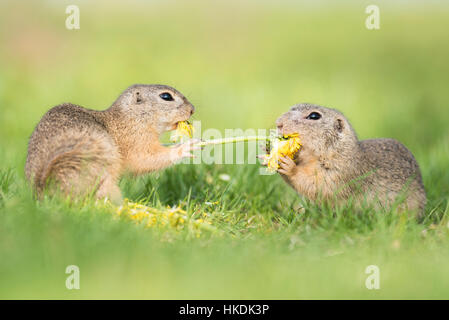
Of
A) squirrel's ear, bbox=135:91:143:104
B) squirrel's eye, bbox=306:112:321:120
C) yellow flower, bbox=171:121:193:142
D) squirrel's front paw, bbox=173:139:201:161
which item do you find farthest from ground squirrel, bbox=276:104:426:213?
squirrel's ear, bbox=135:91:143:104

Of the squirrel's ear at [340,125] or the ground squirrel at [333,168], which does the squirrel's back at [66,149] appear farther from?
the squirrel's ear at [340,125]

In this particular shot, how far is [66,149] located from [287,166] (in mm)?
2101

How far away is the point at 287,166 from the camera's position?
19.9 feet

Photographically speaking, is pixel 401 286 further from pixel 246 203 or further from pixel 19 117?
pixel 19 117

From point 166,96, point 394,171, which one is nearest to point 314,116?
point 394,171

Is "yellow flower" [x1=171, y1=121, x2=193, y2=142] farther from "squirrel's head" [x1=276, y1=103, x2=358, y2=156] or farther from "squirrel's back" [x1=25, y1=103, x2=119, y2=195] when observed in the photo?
"squirrel's head" [x1=276, y1=103, x2=358, y2=156]

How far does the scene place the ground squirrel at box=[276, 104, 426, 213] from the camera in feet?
20.0

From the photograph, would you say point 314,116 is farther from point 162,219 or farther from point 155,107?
point 162,219

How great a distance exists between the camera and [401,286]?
4.64m

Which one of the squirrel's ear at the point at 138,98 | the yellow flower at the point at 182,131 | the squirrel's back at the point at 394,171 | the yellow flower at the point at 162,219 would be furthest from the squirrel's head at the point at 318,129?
the squirrel's ear at the point at 138,98

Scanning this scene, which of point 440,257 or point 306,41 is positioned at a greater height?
point 306,41

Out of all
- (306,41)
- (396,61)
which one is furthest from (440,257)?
(306,41)

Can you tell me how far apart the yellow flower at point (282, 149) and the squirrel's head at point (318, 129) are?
69 millimetres

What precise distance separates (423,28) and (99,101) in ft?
33.0
